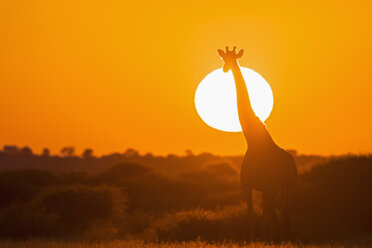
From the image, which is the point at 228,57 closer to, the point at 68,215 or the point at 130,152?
the point at 68,215

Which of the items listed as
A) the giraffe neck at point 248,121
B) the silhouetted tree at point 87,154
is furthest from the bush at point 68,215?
the silhouetted tree at point 87,154

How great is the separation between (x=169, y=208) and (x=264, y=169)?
23.7 metres

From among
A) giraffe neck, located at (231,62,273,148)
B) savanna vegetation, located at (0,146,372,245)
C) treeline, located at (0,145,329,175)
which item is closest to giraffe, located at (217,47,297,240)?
giraffe neck, located at (231,62,273,148)

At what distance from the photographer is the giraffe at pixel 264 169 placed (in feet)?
59.1

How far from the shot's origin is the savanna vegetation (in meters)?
23.7

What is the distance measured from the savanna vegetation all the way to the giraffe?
2.11ft

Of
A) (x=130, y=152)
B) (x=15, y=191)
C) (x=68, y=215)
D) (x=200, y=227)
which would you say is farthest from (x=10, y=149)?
(x=200, y=227)

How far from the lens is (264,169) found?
1794cm

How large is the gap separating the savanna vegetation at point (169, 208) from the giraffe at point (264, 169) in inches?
→ 25.4

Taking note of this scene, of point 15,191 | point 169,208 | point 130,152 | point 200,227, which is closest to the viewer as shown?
point 200,227

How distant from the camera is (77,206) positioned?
3388cm

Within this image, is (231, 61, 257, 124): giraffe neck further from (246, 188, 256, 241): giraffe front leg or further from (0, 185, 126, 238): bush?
(0, 185, 126, 238): bush

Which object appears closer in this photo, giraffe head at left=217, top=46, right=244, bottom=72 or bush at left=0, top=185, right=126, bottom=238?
giraffe head at left=217, top=46, right=244, bottom=72

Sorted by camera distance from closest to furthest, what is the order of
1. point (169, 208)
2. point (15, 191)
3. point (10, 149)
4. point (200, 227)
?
point (200, 227) < point (15, 191) < point (169, 208) < point (10, 149)
